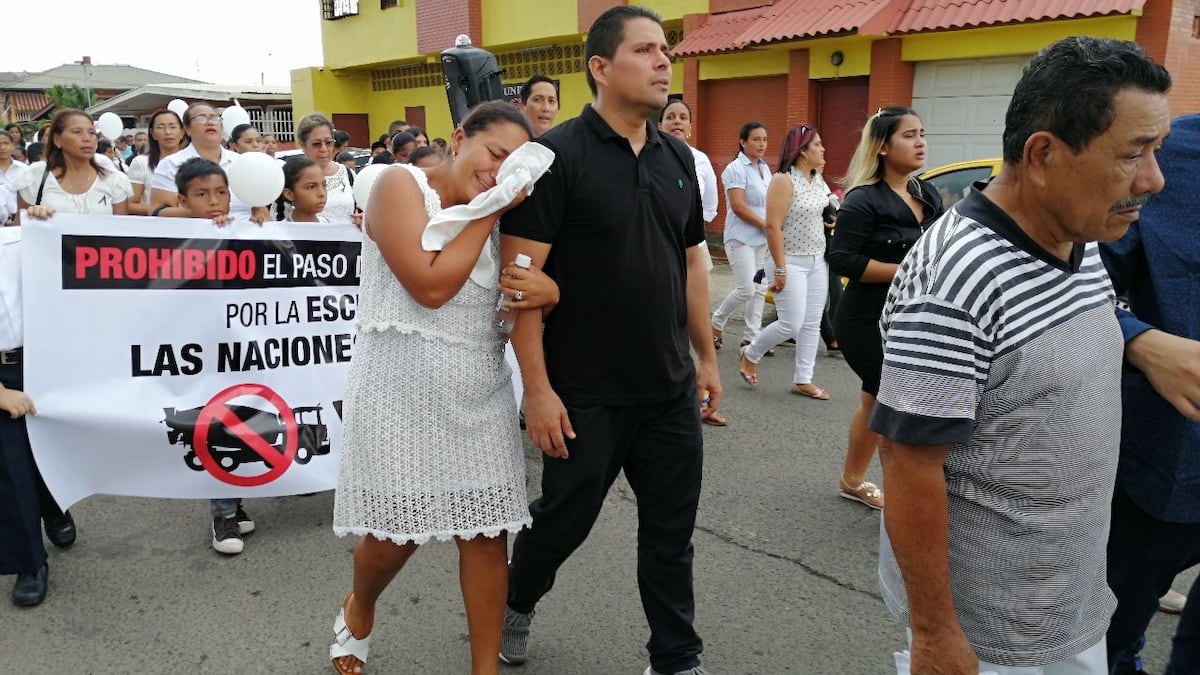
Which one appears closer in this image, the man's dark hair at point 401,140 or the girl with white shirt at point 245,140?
the girl with white shirt at point 245,140

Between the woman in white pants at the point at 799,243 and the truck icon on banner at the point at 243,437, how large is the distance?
10.4 ft

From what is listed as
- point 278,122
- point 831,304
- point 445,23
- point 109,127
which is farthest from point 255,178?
point 278,122

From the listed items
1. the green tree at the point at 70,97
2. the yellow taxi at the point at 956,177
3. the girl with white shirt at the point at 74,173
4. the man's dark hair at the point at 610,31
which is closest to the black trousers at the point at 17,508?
the girl with white shirt at the point at 74,173

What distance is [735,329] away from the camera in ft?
28.0

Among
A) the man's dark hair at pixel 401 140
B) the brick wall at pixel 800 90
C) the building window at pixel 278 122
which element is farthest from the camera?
the building window at pixel 278 122

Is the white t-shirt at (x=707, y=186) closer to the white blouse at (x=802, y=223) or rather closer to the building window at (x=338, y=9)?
the white blouse at (x=802, y=223)

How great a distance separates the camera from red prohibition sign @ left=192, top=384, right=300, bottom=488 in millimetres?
3895

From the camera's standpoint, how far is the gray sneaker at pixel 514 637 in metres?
2.94

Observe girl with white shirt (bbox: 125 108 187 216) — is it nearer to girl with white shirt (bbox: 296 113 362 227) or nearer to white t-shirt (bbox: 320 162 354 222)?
girl with white shirt (bbox: 296 113 362 227)

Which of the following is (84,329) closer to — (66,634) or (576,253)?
(66,634)

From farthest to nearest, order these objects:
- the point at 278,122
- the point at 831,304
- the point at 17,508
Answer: the point at 278,122
the point at 831,304
the point at 17,508

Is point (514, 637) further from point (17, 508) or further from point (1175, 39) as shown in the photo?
point (1175, 39)

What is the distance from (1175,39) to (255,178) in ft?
30.5

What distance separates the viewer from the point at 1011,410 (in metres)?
1.53
